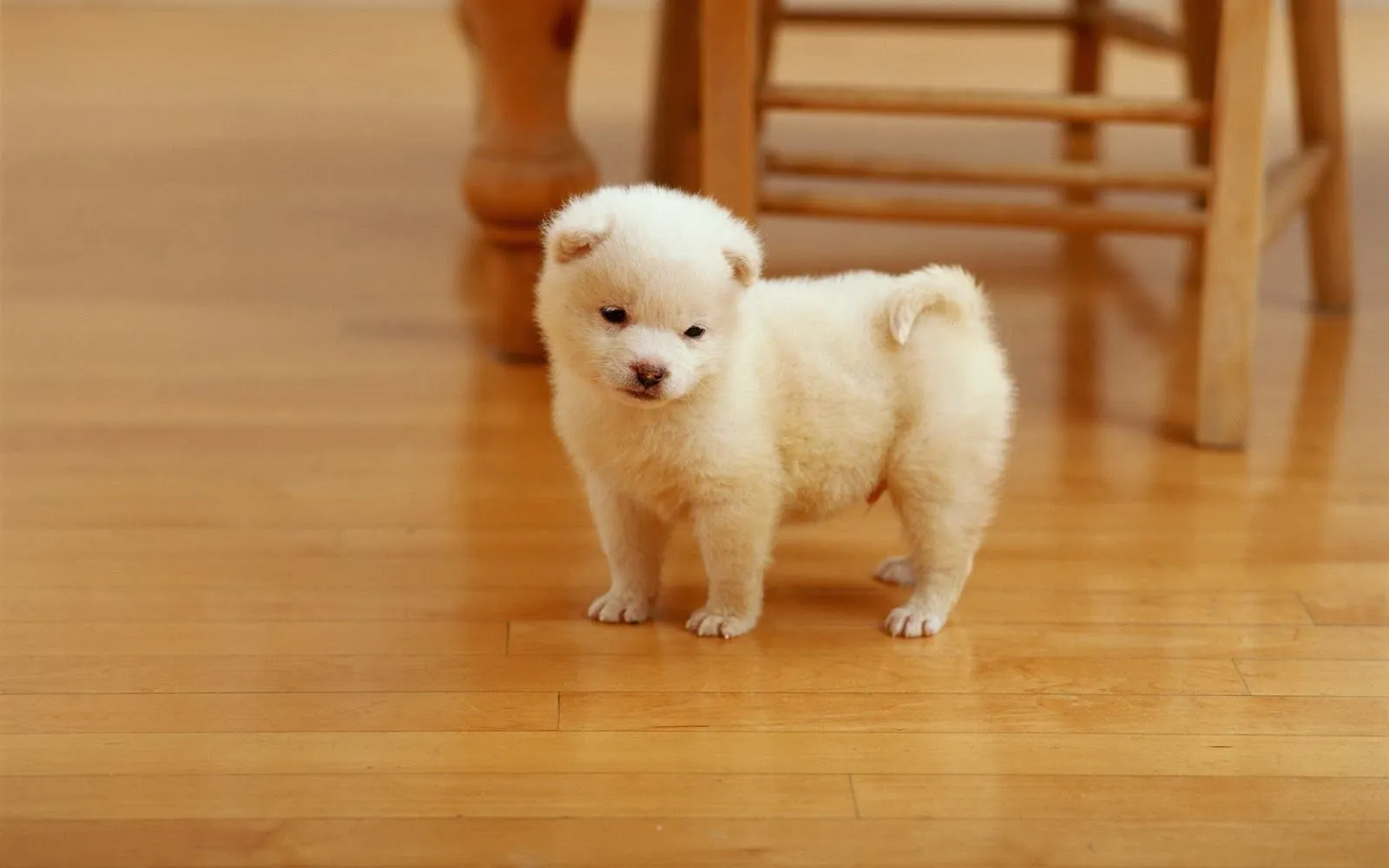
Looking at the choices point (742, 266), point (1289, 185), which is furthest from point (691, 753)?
point (1289, 185)

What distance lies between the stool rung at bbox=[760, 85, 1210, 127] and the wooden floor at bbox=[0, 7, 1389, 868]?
0.33m

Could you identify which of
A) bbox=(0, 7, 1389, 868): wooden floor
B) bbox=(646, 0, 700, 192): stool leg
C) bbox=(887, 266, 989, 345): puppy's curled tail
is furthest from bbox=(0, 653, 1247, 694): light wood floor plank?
bbox=(646, 0, 700, 192): stool leg

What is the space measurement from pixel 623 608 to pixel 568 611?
2.0 inches

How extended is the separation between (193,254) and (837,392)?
1.47 m

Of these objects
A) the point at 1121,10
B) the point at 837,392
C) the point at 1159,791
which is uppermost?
the point at 1121,10

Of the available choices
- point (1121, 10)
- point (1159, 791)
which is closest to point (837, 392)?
point (1159, 791)

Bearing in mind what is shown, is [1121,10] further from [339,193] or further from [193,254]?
[193,254]

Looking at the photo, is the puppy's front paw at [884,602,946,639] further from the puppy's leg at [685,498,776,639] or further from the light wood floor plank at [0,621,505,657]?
the light wood floor plank at [0,621,505,657]

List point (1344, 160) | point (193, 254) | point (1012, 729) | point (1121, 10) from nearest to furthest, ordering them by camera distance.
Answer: point (1012, 729)
point (1344, 160)
point (193, 254)
point (1121, 10)

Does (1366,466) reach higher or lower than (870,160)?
lower

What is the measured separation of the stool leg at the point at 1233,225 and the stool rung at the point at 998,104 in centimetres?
5

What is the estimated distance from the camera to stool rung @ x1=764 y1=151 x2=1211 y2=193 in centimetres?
195

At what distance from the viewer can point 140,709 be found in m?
1.29

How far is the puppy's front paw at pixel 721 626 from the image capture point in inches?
56.2
